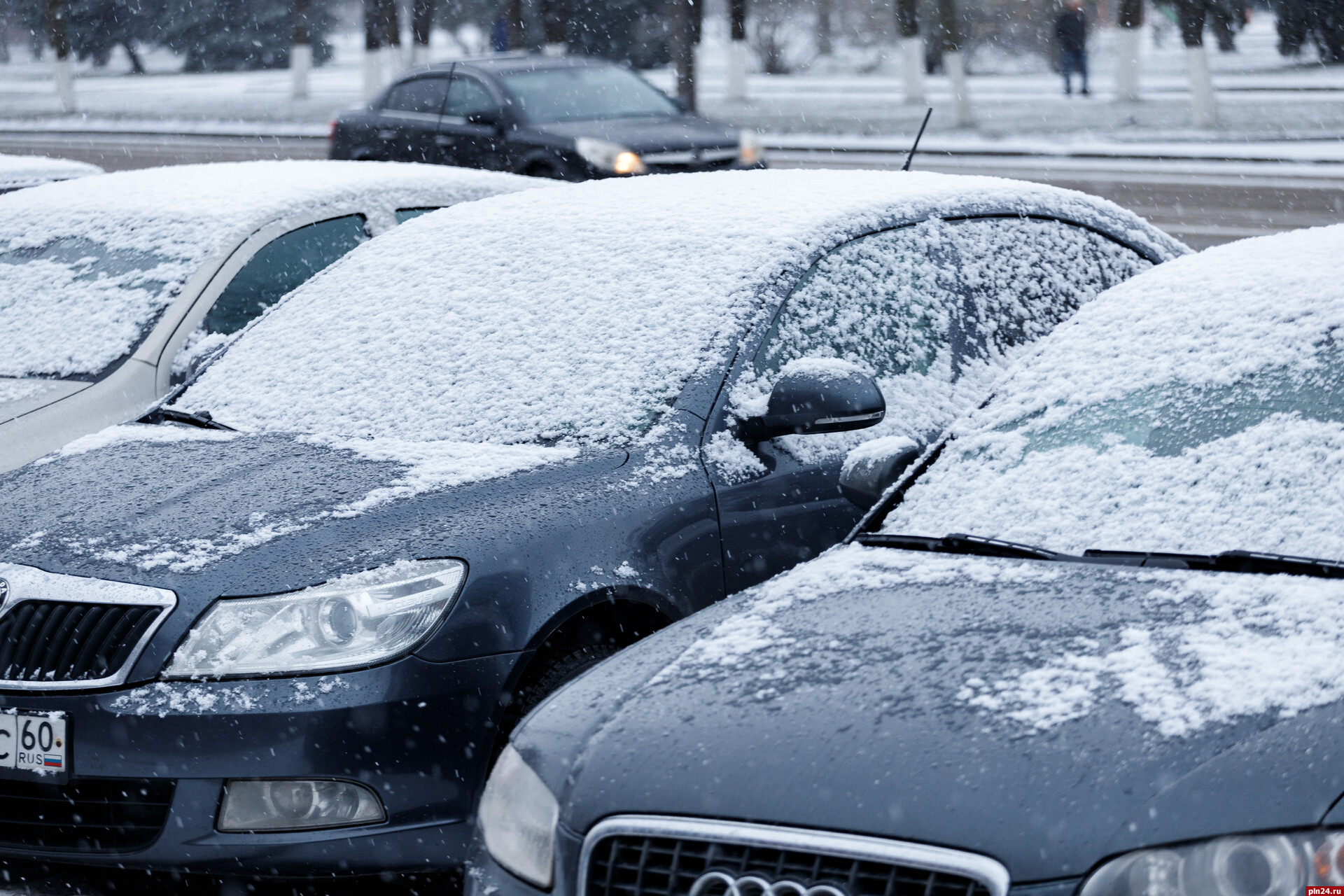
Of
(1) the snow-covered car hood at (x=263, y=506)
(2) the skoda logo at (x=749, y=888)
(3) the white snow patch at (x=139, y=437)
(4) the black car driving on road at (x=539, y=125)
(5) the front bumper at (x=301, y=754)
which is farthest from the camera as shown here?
(4) the black car driving on road at (x=539, y=125)

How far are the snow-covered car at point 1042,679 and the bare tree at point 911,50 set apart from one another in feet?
86.4

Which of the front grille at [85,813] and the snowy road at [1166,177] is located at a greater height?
the snowy road at [1166,177]

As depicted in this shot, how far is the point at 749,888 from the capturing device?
6.98 feet

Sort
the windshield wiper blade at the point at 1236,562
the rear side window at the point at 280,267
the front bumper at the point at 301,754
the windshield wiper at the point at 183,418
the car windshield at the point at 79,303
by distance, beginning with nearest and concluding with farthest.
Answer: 1. the windshield wiper blade at the point at 1236,562
2. the front bumper at the point at 301,754
3. the windshield wiper at the point at 183,418
4. the car windshield at the point at 79,303
5. the rear side window at the point at 280,267

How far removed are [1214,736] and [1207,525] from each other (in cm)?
75

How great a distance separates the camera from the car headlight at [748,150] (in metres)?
14.5

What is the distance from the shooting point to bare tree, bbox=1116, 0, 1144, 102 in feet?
86.7

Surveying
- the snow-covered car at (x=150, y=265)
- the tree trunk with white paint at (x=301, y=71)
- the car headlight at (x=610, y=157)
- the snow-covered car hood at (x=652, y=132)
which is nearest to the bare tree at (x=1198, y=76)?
the snow-covered car hood at (x=652, y=132)

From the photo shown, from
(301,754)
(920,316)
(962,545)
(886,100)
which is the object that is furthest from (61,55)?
(962,545)

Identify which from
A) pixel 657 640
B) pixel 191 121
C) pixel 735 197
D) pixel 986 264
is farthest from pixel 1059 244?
pixel 191 121

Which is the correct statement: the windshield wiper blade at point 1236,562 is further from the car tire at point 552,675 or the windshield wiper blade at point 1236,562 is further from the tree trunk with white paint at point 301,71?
the tree trunk with white paint at point 301,71

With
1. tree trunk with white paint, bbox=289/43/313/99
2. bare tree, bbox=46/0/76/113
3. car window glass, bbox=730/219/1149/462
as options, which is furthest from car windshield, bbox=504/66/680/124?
bare tree, bbox=46/0/76/113

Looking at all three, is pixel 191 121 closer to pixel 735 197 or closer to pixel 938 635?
pixel 735 197

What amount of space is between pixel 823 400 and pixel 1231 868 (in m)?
1.72
